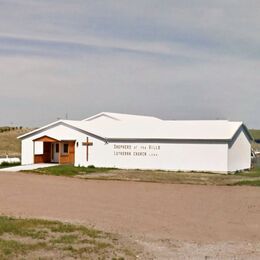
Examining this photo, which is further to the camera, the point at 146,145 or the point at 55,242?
the point at 146,145

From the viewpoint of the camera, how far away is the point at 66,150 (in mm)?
42500

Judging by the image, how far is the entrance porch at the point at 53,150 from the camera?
4178 centimetres

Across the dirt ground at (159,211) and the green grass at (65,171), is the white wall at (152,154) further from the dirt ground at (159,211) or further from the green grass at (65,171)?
the dirt ground at (159,211)

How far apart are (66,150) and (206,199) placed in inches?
882

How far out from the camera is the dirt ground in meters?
12.0

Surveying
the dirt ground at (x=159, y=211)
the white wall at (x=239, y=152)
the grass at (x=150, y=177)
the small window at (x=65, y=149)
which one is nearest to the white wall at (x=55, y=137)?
the small window at (x=65, y=149)

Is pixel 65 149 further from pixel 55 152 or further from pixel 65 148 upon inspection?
pixel 55 152

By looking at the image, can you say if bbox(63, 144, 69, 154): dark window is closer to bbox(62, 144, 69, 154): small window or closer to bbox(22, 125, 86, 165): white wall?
bbox(62, 144, 69, 154): small window

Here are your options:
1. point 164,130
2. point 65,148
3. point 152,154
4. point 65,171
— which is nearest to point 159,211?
point 65,171

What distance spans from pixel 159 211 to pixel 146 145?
21.9 m

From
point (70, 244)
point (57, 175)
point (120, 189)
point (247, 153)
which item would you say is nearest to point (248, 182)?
point (120, 189)

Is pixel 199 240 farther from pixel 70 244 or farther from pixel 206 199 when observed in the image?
pixel 206 199

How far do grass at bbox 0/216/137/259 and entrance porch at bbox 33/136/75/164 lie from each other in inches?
1091

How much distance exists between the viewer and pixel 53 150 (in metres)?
43.8
